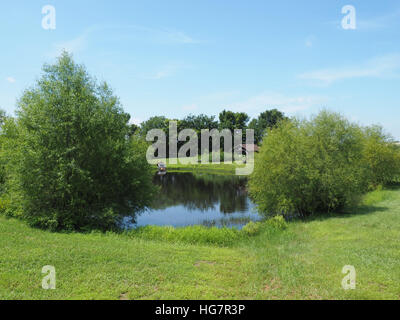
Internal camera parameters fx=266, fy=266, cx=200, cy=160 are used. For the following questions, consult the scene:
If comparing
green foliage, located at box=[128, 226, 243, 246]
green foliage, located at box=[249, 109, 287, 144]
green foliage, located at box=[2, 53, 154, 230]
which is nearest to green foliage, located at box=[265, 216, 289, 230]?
green foliage, located at box=[128, 226, 243, 246]

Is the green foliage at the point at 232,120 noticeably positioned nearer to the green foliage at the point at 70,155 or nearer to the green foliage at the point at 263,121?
the green foliage at the point at 263,121

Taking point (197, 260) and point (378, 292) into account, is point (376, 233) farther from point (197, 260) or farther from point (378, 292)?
point (197, 260)

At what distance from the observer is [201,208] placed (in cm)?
2716

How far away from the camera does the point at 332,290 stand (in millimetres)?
6887

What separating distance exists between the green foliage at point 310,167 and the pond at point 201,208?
3.56m

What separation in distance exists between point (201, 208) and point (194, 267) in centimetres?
1865

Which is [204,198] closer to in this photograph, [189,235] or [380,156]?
[189,235]

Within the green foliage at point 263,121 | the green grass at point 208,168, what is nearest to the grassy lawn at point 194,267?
the green grass at point 208,168

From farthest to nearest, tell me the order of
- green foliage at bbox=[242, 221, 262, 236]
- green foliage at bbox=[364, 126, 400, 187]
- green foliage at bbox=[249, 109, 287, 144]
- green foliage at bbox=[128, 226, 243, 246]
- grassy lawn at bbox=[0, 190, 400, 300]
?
green foliage at bbox=[249, 109, 287, 144] → green foliage at bbox=[364, 126, 400, 187] → green foliage at bbox=[242, 221, 262, 236] → green foliage at bbox=[128, 226, 243, 246] → grassy lawn at bbox=[0, 190, 400, 300]

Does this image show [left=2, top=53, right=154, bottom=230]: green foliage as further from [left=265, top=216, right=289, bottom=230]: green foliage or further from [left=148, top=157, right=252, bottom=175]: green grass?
[left=148, top=157, right=252, bottom=175]: green grass

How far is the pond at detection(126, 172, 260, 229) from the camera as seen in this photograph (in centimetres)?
2164

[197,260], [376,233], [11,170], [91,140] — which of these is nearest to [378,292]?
[197,260]

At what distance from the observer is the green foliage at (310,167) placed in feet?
62.1
